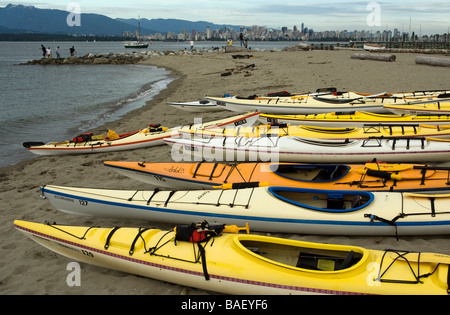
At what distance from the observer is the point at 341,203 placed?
5.13 metres

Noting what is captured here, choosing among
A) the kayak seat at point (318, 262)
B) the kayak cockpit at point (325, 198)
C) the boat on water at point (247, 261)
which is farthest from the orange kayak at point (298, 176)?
the kayak seat at point (318, 262)

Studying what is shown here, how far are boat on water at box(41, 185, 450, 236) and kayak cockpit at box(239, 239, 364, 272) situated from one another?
0.75 metres

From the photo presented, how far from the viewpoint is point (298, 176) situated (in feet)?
20.4

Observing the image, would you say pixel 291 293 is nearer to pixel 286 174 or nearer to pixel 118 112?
pixel 286 174

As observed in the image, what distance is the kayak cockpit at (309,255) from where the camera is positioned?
378 centimetres

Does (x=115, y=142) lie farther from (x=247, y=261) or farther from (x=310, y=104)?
(x=247, y=261)

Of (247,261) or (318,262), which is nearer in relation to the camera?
(247,261)

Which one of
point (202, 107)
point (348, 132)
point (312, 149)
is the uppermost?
point (202, 107)

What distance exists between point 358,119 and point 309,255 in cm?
622

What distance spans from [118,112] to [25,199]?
9934 mm

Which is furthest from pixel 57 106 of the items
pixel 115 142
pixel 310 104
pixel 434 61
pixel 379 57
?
pixel 434 61

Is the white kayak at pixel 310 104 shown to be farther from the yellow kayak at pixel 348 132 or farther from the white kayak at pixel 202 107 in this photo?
the yellow kayak at pixel 348 132

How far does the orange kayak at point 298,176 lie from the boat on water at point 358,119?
3.01m
